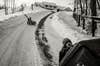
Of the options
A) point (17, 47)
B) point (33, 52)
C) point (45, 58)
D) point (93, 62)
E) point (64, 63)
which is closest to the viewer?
point (93, 62)

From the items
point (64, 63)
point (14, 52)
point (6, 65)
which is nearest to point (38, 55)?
point (14, 52)

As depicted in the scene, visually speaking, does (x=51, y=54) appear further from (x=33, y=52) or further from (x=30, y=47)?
(x=30, y=47)

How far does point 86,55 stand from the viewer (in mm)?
1896

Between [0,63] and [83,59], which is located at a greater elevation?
[83,59]

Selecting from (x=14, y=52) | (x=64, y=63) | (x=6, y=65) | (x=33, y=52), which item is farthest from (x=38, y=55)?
(x=64, y=63)

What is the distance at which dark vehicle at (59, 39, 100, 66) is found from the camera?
73.8 inches

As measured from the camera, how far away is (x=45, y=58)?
450 inches

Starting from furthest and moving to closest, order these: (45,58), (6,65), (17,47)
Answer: (17,47), (45,58), (6,65)

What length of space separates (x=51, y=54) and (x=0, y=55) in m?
3.24

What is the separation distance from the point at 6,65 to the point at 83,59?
28.7 ft

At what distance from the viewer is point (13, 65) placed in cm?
1020

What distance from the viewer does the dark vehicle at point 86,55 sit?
1.87 metres

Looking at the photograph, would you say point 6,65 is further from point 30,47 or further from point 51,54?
point 30,47

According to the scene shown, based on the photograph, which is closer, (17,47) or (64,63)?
(64,63)
